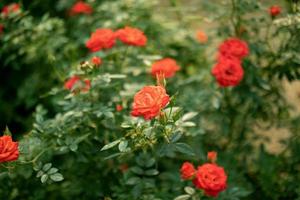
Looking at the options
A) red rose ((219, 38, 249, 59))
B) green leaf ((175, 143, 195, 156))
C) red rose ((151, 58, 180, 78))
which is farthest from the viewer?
red rose ((151, 58, 180, 78))

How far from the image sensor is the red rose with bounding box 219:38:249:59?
1.97 meters

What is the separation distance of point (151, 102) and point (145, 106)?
0.03 meters

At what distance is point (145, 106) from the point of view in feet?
4.60

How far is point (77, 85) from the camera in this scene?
183 centimetres

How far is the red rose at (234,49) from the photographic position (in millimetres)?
1973

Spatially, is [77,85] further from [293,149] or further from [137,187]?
[293,149]

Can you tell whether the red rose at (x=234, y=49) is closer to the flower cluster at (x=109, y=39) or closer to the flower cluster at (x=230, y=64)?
the flower cluster at (x=230, y=64)

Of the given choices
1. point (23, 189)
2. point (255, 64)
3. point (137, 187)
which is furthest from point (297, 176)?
point (23, 189)

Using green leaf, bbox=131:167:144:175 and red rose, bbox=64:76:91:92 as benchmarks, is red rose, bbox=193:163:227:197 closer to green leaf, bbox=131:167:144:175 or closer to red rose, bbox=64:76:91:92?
green leaf, bbox=131:167:144:175

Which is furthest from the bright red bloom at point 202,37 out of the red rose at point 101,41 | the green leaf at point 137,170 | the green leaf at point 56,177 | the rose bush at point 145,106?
the green leaf at point 56,177

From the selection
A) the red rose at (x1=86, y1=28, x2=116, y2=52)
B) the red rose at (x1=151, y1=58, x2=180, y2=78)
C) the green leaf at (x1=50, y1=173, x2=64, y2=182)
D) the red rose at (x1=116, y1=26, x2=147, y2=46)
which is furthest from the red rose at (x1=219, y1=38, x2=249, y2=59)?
the green leaf at (x1=50, y1=173, x2=64, y2=182)

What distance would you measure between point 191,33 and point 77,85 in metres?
1.19

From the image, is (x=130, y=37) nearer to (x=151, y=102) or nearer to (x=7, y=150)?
(x=151, y=102)

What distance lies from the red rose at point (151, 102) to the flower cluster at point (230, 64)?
1.77 ft
